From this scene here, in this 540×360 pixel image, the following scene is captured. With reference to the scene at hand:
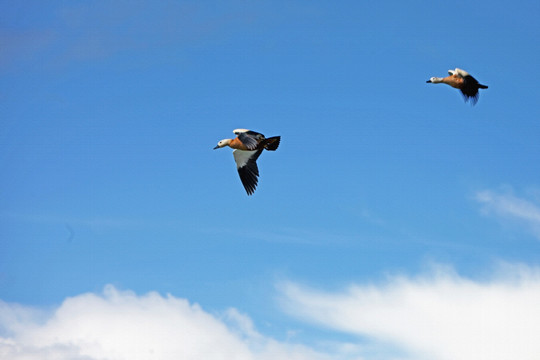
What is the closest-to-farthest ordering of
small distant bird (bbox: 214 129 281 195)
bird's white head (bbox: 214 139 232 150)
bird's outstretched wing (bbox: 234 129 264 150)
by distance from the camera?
bird's outstretched wing (bbox: 234 129 264 150) → small distant bird (bbox: 214 129 281 195) → bird's white head (bbox: 214 139 232 150)

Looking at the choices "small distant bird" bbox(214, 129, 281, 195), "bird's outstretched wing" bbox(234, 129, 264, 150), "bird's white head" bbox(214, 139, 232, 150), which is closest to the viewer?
"bird's outstretched wing" bbox(234, 129, 264, 150)

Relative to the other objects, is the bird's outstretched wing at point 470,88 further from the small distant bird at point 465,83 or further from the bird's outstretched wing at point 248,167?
the bird's outstretched wing at point 248,167

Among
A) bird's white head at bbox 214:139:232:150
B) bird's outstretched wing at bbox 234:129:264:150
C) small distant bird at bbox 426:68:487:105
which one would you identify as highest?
small distant bird at bbox 426:68:487:105

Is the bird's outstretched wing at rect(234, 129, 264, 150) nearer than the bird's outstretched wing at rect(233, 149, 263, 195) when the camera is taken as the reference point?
Yes

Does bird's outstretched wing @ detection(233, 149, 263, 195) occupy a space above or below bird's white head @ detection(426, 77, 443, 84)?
below

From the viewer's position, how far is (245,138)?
30578 mm

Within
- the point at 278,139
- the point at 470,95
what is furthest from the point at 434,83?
the point at 278,139

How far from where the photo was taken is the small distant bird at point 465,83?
3241 centimetres

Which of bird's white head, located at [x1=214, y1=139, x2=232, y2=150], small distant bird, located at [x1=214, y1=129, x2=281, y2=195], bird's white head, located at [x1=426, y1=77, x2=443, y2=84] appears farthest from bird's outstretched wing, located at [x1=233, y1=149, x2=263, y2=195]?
bird's white head, located at [x1=426, y1=77, x2=443, y2=84]

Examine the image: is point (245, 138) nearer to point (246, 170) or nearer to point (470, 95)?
point (246, 170)

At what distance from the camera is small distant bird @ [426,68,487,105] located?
32406 millimetres

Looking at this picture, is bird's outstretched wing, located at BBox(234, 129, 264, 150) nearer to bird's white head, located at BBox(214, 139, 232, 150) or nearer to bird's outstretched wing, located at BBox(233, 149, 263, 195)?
bird's outstretched wing, located at BBox(233, 149, 263, 195)

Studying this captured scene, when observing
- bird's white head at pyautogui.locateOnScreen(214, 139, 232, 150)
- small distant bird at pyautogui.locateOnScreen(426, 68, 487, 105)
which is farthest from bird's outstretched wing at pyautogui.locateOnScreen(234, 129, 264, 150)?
small distant bird at pyautogui.locateOnScreen(426, 68, 487, 105)

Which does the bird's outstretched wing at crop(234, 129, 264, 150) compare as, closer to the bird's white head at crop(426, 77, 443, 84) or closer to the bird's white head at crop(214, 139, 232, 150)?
the bird's white head at crop(214, 139, 232, 150)
